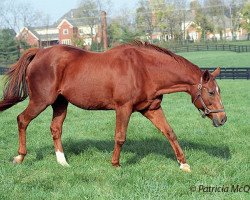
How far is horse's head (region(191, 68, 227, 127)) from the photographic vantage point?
6.66 meters

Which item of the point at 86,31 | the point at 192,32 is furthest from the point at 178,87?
the point at 192,32

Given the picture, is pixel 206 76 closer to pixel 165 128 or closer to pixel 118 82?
pixel 165 128

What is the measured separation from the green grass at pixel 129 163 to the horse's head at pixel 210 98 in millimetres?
737

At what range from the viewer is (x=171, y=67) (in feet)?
22.7

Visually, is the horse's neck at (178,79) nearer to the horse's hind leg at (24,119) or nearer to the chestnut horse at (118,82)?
the chestnut horse at (118,82)

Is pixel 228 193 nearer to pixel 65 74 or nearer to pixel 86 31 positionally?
pixel 65 74

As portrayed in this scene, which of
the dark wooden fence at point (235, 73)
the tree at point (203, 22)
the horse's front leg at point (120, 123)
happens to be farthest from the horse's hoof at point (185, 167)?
the tree at point (203, 22)

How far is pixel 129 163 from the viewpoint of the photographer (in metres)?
7.13

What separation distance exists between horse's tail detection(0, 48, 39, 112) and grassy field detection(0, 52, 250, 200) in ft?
3.34

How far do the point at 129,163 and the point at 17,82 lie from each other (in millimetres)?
2413

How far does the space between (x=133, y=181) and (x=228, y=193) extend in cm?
128

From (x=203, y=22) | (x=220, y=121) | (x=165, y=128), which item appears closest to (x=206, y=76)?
(x=220, y=121)

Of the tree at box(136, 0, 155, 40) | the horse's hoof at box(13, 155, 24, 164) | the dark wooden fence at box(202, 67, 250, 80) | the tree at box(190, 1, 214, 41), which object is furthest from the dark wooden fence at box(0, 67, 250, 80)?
the tree at box(190, 1, 214, 41)

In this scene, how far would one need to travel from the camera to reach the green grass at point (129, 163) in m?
5.38
